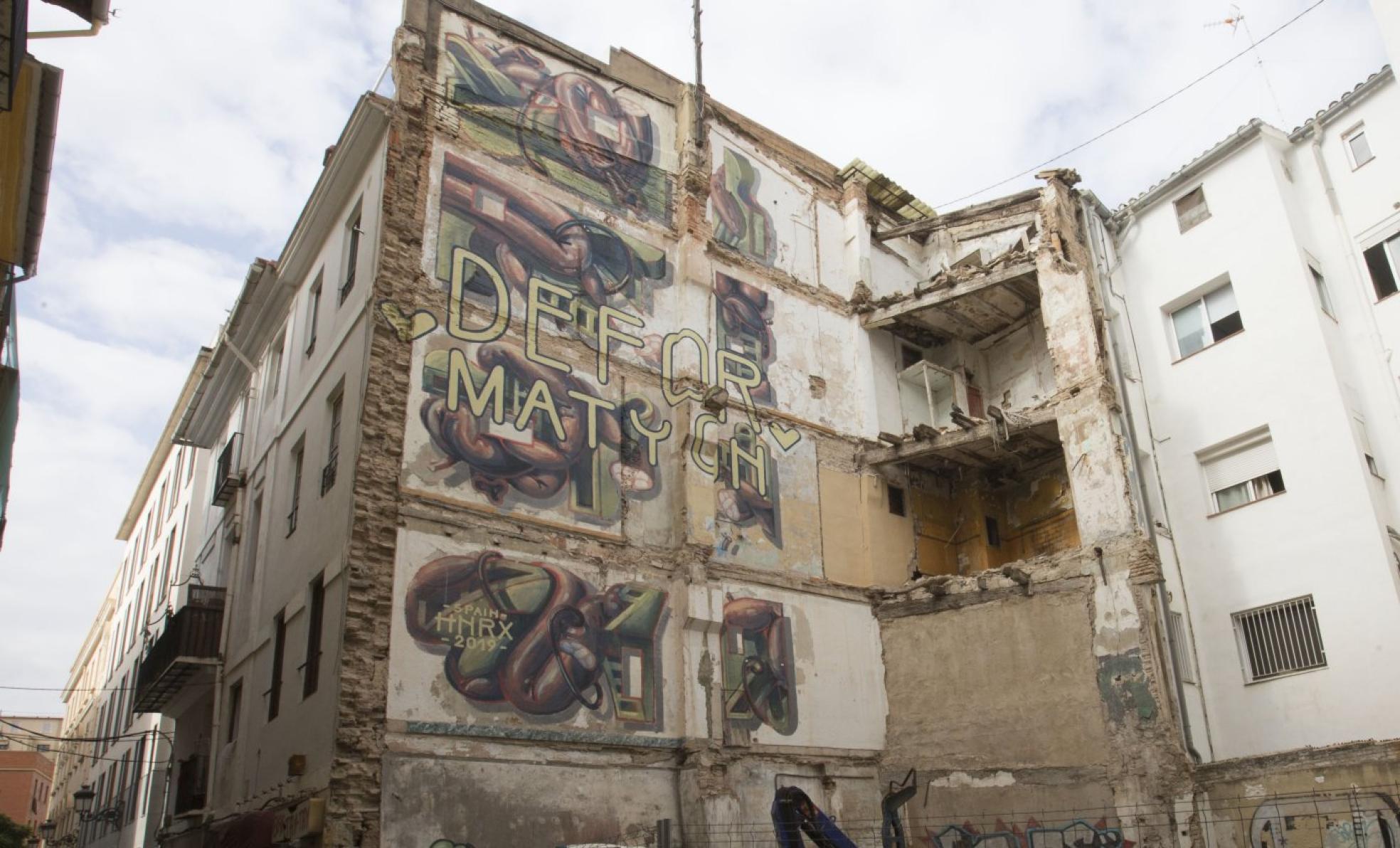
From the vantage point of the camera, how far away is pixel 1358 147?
20297 mm

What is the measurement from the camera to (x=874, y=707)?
68.7 ft

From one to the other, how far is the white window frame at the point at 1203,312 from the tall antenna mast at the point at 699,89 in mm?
10404

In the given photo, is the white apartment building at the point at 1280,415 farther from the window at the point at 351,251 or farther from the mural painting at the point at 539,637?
the window at the point at 351,251

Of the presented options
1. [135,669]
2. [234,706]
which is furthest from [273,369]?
[135,669]

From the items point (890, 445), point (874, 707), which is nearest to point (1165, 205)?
point (890, 445)

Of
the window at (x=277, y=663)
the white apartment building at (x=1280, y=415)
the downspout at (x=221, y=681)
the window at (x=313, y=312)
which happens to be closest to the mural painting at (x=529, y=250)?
the window at (x=313, y=312)

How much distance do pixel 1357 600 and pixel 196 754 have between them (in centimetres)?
2129

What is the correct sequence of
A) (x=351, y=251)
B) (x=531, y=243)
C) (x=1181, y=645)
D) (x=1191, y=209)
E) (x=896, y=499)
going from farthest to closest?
(x=896, y=499), (x=1191, y=209), (x=531, y=243), (x=351, y=251), (x=1181, y=645)

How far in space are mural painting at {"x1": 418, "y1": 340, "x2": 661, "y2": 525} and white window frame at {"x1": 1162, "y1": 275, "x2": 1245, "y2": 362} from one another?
10924 mm

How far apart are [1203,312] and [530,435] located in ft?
44.4

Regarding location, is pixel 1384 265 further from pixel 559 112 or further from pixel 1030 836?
pixel 559 112

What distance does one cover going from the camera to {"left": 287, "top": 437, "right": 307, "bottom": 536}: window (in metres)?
19.2

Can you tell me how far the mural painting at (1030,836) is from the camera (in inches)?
698

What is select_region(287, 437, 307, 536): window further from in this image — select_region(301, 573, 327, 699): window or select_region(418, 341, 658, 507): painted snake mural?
select_region(418, 341, 658, 507): painted snake mural
